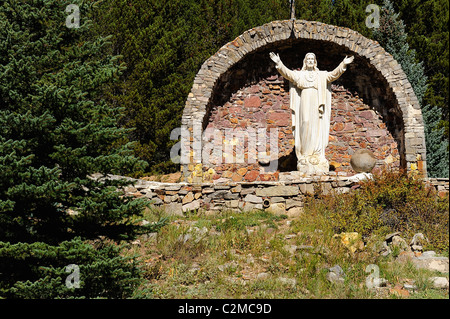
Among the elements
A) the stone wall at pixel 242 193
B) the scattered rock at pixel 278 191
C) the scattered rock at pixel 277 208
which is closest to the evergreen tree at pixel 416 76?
the stone wall at pixel 242 193

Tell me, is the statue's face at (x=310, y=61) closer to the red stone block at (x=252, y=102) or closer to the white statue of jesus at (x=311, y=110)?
the white statue of jesus at (x=311, y=110)

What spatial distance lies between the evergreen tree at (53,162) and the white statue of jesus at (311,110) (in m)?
4.80

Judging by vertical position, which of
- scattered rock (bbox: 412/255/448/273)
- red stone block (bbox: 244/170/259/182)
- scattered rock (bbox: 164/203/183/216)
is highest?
red stone block (bbox: 244/170/259/182)

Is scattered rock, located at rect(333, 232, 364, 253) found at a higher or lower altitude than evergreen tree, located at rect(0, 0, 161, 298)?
lower

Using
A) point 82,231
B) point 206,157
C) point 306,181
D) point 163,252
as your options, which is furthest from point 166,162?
point 82,231

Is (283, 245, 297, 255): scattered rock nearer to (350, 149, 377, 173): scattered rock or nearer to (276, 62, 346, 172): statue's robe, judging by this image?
(276, 62, 346, 172): statue's robe

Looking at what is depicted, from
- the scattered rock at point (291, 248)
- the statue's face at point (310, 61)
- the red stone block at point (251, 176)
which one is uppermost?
the statue's face at point (310, 61)

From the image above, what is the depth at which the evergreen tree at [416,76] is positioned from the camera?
1171cm

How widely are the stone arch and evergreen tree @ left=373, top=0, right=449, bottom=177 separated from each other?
245cm

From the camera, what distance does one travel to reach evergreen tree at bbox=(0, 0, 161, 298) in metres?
4.05

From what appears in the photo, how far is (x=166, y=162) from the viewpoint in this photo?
39.0ft

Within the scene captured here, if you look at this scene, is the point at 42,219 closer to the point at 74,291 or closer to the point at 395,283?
the point at 74,291

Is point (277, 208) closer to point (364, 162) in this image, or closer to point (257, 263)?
point (257, 263)

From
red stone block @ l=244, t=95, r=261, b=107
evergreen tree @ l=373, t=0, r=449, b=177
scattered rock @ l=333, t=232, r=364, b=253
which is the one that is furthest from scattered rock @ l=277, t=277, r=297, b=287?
evergreen tree @ l=373, t=0, r=449, b=177
